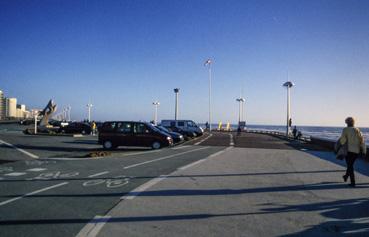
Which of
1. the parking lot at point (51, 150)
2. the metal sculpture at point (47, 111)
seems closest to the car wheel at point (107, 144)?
the parking lot at point (51, 150)

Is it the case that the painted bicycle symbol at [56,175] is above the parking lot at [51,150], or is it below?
below

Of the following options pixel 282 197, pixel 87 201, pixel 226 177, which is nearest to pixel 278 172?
pixel 226 177

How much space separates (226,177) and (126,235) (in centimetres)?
641

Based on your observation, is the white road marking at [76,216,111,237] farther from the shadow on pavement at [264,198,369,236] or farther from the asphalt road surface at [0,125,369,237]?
the shadow on pavement at [264,198,369,236]

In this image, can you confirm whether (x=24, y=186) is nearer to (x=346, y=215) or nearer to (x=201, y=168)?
(x=201, y=168)

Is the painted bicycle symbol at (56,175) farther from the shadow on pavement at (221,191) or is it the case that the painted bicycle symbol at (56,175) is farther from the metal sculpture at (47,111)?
the metal sculpture at (47,111)

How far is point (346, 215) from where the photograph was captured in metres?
7.05

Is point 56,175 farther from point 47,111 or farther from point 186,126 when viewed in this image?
point 47,111

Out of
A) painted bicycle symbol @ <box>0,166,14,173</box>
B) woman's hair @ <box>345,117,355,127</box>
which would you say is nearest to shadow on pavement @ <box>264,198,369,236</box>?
woman's hair @ <box>345,117,355,127</box>

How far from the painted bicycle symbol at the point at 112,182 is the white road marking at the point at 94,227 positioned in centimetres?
345

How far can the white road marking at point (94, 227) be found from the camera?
5793 millimetres

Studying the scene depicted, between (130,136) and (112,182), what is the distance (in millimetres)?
14086

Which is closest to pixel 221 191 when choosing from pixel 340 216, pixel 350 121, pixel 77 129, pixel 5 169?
pixel 340 216

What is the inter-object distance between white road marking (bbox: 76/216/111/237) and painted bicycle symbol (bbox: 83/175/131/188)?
345 cm
